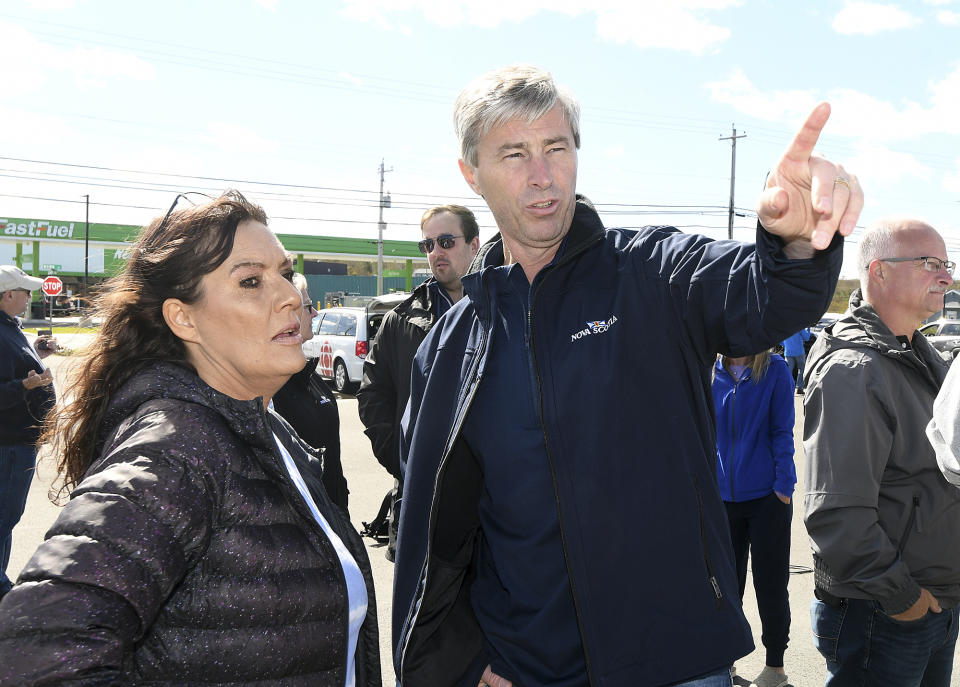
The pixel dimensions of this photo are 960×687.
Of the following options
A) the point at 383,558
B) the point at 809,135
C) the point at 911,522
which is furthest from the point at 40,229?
the point at 809,135

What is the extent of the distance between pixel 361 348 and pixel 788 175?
47.5ft

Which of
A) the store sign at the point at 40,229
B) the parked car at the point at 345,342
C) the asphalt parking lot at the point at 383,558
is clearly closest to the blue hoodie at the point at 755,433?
the asphalt parking lot at the point at 383,558

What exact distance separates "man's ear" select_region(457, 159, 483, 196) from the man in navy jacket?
8 centimetres

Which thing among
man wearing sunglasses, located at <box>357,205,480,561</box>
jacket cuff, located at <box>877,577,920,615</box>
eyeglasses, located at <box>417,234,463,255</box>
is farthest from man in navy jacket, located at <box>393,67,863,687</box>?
eyeglasses, located at <box>417,234,463,255</box>

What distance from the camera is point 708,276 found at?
1.79m

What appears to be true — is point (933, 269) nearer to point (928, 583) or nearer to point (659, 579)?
point (928, 583)

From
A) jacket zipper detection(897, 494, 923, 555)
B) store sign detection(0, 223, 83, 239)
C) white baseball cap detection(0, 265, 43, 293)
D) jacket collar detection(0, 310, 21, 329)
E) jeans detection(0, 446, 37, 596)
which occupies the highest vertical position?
store sign detection(0, 223, 83, 239)

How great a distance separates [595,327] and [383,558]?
14.7 ft

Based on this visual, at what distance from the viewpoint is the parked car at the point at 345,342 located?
15.7 meters

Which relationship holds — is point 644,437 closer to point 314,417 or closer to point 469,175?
point 469,175

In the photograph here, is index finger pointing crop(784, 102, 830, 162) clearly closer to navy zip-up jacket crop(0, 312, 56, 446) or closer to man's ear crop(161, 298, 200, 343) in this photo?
man's ear crop(161, 298, 200, 343)

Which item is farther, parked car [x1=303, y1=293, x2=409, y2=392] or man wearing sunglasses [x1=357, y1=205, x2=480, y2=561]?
parked car [x1=303, y1=293, x2=409, y2=392]

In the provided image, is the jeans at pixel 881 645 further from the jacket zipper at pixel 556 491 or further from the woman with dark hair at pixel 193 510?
the woman with dark hair at pixel 193 510

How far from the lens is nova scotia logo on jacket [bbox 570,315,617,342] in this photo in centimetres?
192
